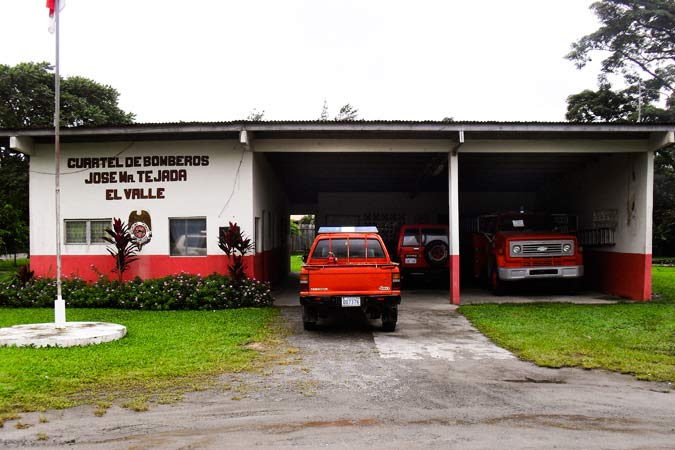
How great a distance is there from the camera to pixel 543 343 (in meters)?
8.80

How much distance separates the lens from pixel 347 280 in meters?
9.38

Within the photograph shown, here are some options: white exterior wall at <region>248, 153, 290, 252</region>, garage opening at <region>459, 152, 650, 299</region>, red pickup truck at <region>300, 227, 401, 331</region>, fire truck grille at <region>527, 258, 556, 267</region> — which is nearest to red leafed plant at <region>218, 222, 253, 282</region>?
white exterior wall at <region>248, 153, 290, 252</region>

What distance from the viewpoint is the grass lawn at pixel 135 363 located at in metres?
5.99

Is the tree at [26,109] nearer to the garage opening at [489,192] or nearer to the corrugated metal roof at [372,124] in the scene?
the garage opening at [489,192]

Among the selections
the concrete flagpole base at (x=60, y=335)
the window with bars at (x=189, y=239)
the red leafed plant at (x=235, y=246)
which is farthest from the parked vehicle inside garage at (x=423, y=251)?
the concrete flagpole base at (x=60, y=335)

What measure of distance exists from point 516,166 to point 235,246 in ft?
32.9

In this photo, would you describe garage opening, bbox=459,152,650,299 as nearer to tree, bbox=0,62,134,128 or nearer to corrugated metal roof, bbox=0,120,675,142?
corrugated metal roof, bbox=0,120,675,142

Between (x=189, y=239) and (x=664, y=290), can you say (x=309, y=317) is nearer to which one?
(x=189, y=239)

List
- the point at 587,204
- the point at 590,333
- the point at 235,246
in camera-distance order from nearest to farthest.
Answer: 1. the point at 590,333
2. the point at 235,246
3. the point at 587,204

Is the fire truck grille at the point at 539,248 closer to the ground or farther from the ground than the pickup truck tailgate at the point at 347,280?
farther from the ground

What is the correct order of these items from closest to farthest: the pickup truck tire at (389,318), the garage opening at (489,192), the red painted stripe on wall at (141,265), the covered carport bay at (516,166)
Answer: the pickup truck tire at (389,318)
the covered carport bay at (516,166)
the red painted stripe on wall at (141,265)
the garage opening at (489,192)

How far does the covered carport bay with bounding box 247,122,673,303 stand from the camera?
13164mm

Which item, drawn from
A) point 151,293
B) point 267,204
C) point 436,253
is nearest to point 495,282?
point 436,253

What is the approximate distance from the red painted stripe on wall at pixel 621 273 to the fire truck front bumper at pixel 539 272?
1.22m
